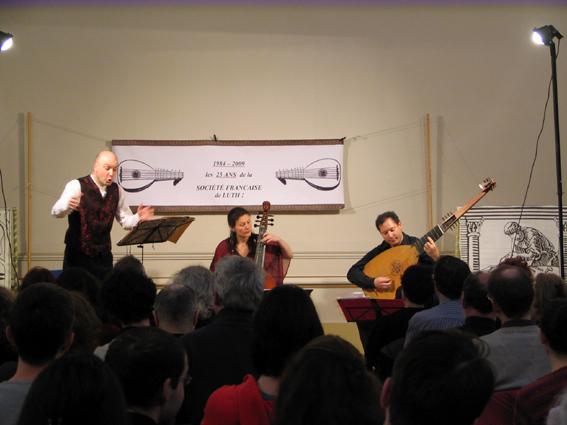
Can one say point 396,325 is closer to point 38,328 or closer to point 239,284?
point 239,284

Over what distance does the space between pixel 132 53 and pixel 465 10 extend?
2.99m

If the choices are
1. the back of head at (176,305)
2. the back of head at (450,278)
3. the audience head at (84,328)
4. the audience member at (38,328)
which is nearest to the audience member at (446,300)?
the back of head at (450,278)

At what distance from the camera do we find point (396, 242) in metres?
5.90

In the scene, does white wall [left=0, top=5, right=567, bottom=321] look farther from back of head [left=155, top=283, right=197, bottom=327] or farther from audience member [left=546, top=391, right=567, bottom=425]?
audience member [left=546, top=391, right=567, bottom=425]

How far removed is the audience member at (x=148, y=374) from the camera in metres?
1.68

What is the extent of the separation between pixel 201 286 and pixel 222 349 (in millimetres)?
820

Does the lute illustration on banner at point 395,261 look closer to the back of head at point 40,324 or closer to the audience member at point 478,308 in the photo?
the audience member at point 478,308

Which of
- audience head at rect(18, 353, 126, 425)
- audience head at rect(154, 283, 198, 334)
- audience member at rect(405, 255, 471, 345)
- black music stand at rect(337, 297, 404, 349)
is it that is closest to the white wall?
black music stand at rect(337, 297, 404, 349)

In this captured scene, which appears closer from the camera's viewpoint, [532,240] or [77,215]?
[77,215]

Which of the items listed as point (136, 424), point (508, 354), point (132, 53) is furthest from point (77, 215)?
point (136, 424)

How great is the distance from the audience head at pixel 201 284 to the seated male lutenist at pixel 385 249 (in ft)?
7.79

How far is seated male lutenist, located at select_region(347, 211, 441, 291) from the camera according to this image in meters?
5.70

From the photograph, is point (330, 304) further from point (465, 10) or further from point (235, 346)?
point (235, 346)

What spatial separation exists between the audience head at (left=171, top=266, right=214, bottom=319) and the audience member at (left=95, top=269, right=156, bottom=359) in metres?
0.44
